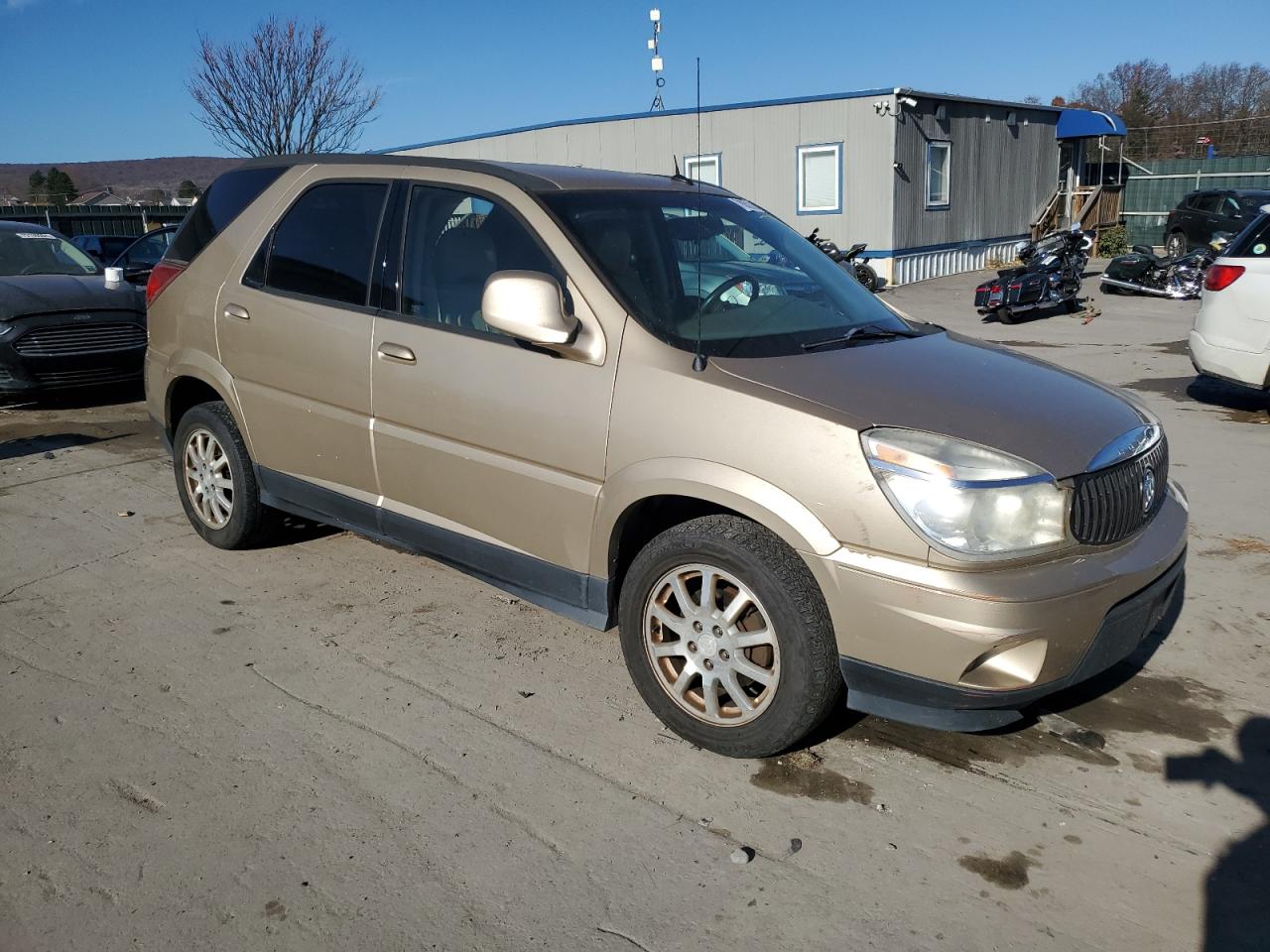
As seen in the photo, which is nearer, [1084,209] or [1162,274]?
[1162,274]

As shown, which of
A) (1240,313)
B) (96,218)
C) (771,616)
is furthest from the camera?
(96,218)

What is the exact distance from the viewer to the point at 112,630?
4.50 metres

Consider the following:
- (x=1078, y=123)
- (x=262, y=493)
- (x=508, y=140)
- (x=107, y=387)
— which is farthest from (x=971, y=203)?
(x=262, y=493)

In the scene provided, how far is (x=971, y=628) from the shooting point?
9.61 ft

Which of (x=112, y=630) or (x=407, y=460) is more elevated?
(x=407, y=460)

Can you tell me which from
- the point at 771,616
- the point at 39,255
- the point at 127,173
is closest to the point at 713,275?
the point at 771,616

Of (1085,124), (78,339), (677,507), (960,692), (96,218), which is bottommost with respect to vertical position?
(960,692)

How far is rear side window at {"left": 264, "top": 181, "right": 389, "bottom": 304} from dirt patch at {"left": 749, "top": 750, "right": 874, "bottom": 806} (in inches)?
99.0

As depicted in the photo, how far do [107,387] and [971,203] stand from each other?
1932 centimetres

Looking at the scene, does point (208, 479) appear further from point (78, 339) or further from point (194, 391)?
point (78, 339)

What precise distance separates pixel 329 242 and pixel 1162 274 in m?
16.0

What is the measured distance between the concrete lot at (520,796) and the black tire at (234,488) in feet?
1.26

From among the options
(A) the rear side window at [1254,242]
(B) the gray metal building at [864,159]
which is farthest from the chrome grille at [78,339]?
(B) the gray metal building at [864,159]

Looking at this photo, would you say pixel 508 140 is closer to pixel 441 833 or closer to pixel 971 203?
pixel 971 203
